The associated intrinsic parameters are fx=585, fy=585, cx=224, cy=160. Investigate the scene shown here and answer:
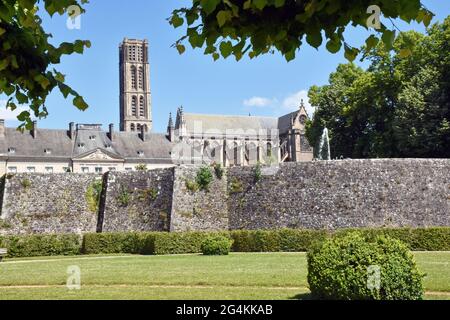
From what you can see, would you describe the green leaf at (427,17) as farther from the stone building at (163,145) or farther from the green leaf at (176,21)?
the stone building at (163,145)

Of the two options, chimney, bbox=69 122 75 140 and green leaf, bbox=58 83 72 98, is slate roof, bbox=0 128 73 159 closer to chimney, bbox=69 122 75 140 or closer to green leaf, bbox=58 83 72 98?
chimney, bbox=69 122 75 140

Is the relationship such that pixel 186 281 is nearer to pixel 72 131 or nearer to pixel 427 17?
pixel 427 17

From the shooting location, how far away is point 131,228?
107 ft

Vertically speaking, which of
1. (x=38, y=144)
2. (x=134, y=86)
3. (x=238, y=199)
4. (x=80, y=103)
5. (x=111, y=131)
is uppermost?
(x=134, y=86)

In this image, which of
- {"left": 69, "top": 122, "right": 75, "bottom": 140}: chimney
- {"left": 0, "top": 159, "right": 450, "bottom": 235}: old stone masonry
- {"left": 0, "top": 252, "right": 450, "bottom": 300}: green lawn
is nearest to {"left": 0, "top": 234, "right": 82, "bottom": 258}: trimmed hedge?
{"left": 0, "top": 159, "right": 450, "bottom": 235}: old stone masonry

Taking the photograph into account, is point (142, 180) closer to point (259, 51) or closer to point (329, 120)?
point (329, 120)

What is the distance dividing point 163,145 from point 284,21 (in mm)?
70514

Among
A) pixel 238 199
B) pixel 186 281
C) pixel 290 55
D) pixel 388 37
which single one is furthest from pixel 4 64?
pixel 238 199

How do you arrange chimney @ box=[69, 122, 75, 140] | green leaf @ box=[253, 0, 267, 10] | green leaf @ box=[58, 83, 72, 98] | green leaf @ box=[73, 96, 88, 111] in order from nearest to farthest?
green leaf @ box=[253, 0, 267, 10], green leaf @ box=[73, 96, 88, 111], green leaf @ box=[58, 83, 72, 98], chimney @ box=[69, 122, 75, 140]

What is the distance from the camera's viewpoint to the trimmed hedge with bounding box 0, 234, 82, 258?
95.4 feet

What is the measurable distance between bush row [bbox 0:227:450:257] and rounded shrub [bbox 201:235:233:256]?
695mm

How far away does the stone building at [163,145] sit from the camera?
222 ft

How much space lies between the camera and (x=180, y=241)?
27.6 meters

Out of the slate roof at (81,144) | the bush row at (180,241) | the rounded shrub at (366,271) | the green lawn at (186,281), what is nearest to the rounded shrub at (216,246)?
the bush row at (180,241)
